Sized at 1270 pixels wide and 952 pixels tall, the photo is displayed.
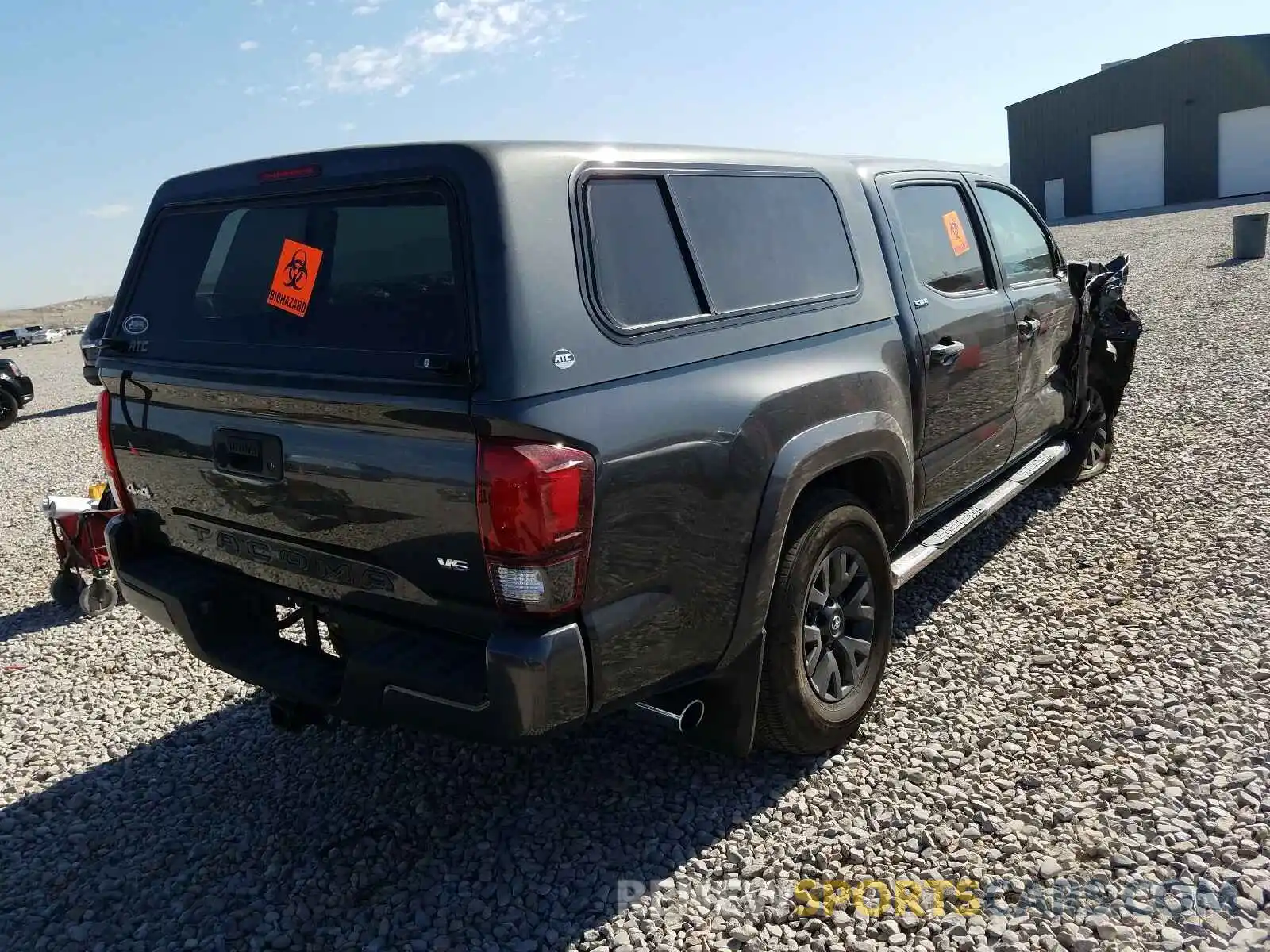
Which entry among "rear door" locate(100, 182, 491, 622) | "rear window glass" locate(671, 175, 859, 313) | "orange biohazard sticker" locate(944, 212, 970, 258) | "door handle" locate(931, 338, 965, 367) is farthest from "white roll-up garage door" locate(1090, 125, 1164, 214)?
"rear door" locate(100, 182, 491, 622)

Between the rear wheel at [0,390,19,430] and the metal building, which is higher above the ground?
the metal building

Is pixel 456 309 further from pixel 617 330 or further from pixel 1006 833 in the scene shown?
pixel 1006 833

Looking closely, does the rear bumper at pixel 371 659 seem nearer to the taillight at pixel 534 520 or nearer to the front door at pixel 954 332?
the taillight at pixel 534 520

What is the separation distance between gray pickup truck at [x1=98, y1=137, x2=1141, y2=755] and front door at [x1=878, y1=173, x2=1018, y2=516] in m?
0.10

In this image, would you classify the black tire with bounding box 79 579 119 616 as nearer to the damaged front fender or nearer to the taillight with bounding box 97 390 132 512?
the taillight with bounding box 97 390 132 512

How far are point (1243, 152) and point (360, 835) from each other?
41.5m

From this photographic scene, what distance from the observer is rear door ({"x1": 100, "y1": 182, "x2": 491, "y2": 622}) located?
2.43m

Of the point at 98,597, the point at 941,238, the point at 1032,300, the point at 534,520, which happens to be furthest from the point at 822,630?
the point at 98,597

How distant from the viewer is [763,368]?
297 cm

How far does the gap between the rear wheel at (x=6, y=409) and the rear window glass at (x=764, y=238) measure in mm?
14192

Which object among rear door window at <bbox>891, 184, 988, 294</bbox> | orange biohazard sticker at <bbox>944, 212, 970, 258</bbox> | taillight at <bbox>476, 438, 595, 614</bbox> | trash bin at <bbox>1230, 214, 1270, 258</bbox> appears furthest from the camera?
trash bin at <bbox>1230, 214, 1270, 258</bbox>

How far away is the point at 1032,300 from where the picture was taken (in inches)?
193

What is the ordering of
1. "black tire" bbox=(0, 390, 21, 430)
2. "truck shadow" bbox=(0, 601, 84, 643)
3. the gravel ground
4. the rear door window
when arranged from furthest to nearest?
"black tire" bbox=(0, 390, 21, 430), "truck shadow" bbox=(0, 601, 84, 643), the rear door window, the gravel ground

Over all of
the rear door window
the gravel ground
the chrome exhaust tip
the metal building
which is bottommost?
the gravel ground
